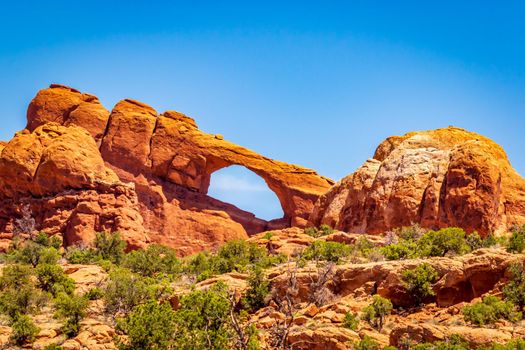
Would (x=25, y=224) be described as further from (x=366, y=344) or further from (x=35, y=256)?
(x=366, y=344)

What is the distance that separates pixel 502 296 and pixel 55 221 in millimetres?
37001

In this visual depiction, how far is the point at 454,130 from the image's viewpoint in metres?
53.7

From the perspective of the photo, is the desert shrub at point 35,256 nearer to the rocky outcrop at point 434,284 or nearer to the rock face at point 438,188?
the rocky outcrop at point 434,284

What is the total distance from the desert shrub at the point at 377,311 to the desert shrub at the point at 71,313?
1203cm

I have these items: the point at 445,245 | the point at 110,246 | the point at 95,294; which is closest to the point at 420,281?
the point at 445,245

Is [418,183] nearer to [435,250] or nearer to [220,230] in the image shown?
[435,250]

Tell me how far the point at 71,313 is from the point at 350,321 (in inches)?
471

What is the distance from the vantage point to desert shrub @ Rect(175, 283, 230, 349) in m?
25.4

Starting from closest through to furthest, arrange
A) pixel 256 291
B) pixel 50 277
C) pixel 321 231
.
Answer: pixel 256 291 < pixel 50 277 < pixel 321 231

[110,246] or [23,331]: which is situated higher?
[110,246]

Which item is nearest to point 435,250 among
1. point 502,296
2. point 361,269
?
point 361,269

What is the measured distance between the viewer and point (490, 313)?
25875 mm

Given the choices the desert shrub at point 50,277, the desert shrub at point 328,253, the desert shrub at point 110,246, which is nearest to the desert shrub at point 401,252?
the desert shrub at point 328,253

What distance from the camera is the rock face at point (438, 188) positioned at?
46.1 metres
